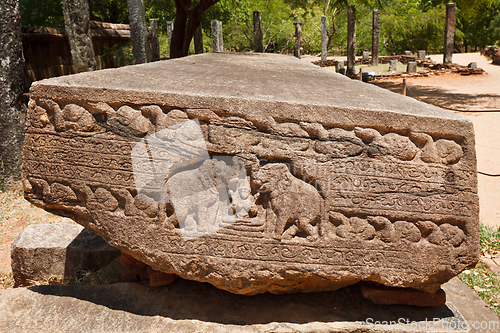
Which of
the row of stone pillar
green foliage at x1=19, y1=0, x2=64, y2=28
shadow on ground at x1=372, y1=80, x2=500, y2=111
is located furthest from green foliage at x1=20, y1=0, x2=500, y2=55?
shadow on ground at x1=372, y1=80, x2=500, y2=111

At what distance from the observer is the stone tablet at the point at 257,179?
1.67m

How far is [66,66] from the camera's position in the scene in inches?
231

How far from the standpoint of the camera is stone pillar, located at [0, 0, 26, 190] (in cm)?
354

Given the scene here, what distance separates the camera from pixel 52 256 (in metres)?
2.45

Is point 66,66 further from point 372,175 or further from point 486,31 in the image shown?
point 486,31

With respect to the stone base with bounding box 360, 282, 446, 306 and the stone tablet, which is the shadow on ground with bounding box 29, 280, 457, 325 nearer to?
the stone base with bounding box 360, 282, 446, 306

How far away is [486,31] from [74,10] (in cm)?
2518

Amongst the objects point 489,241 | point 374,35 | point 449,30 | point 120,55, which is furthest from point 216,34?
point 489,241

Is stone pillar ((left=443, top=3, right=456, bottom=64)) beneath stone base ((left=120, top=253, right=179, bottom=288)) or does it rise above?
above

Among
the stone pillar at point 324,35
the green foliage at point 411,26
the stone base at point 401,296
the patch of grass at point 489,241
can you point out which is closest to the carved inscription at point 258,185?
the stone base at point 401,296

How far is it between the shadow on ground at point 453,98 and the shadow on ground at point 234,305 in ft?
19.8

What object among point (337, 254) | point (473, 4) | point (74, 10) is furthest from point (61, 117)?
point (473, 4)

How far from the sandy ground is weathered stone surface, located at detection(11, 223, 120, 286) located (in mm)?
3292

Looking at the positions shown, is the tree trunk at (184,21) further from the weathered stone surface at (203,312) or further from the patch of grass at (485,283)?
the patch of grass at (485,283)
